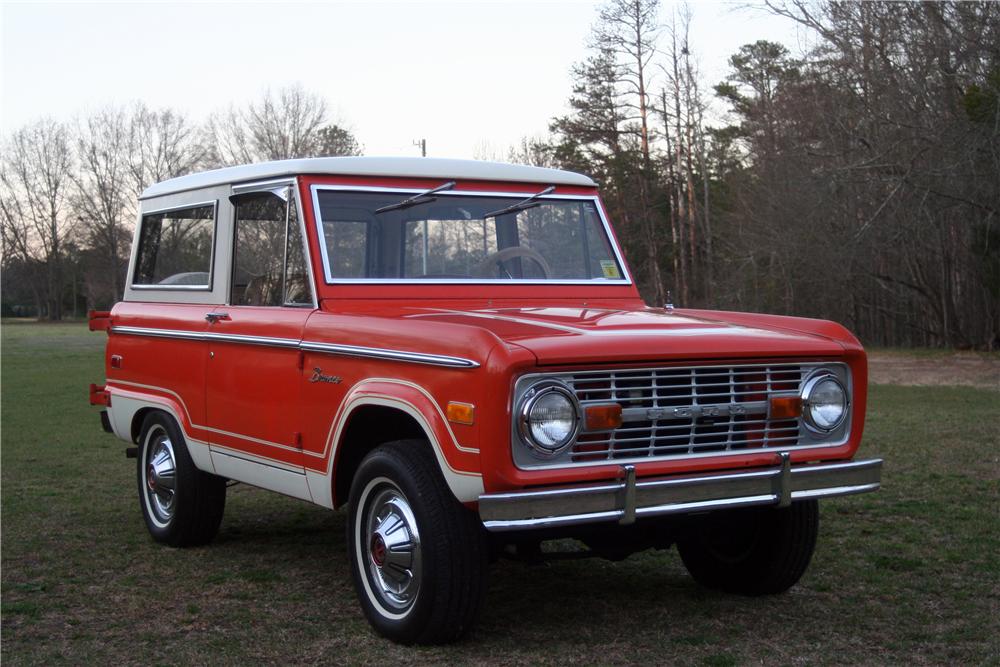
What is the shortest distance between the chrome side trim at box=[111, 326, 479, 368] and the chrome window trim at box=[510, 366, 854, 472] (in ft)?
0.70

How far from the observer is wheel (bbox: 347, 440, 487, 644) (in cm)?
451

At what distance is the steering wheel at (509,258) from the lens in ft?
20.1

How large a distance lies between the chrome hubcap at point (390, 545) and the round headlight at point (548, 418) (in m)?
0.70

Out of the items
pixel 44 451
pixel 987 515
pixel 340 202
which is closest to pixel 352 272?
pixel 340 202

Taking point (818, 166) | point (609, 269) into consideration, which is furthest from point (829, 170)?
point (609, 269)

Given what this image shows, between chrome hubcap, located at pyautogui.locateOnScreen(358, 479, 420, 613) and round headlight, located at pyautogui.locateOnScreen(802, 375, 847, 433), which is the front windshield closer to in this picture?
chrome hubcap, located at pyautogui.locateOnScreen(358, 479, 420, 613)

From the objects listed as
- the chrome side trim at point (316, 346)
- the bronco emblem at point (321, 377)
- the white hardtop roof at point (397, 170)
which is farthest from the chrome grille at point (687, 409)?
the white hardtop roof at point (397, 170)

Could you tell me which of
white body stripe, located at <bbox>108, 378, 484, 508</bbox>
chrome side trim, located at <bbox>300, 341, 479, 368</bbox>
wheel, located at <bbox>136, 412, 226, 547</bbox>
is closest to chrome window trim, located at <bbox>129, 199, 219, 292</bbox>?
white body stripe, located at <bbox>108, 378, 484, 508</bbox>

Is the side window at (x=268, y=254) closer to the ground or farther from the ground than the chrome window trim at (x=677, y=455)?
farther from the ground

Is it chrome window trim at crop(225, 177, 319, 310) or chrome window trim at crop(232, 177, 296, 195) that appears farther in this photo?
chrome window trim at crop(232, 177, 296, 195)

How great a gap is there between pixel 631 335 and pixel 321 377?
5.04 feet

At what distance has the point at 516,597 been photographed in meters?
5.68

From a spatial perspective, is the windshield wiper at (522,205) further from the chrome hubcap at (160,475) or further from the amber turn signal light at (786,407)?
the chrome hubcap at (160,475)

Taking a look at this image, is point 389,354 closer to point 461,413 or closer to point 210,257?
point 461,413
